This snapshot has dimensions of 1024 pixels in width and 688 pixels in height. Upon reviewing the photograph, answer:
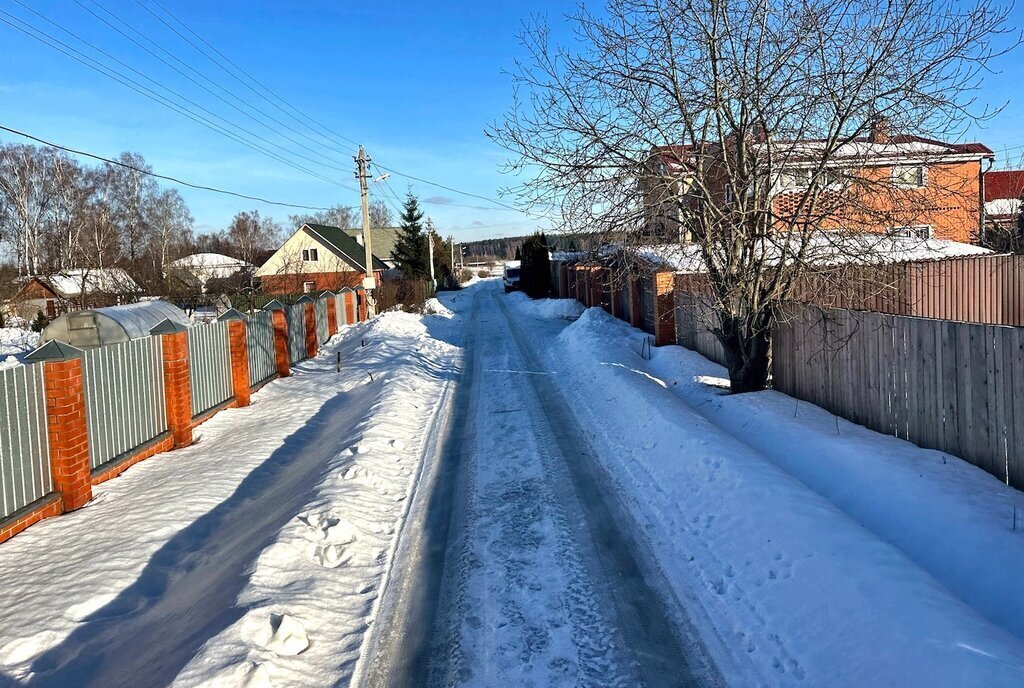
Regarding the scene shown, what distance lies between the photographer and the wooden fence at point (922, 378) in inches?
243

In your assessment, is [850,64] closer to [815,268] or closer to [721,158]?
[721,158]

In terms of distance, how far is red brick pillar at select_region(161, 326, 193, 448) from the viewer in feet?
32.5

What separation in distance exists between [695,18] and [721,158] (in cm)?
193

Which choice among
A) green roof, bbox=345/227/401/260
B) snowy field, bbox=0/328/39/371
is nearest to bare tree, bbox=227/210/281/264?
green roof, bbox=345/227/401/260

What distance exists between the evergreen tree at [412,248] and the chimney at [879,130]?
4490cm

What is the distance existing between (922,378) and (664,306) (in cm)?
948

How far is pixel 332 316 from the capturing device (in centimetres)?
2481

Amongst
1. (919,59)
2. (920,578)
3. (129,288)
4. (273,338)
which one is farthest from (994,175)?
(129,288)

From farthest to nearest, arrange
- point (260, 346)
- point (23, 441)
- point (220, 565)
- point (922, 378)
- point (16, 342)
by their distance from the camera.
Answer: point (16, 342) → point (260, 346) → point (922, 378) → point (23, 441) → point (220, 565)

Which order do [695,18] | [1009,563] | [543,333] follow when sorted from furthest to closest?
[543,333] → [695,18] → [1009,563]

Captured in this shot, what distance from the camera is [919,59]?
29.4 feet

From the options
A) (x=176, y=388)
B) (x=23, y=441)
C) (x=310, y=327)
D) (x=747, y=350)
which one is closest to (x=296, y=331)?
(x=310, y=327)

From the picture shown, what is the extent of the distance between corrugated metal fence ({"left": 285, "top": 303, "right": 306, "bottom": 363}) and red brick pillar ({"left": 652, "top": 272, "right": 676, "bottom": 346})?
345 inches

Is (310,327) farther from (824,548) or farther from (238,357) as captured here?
(824,548)
